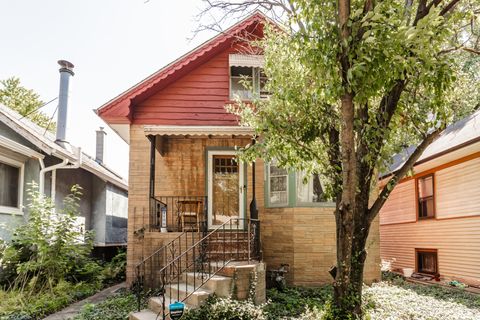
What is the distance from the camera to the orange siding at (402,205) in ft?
47.1

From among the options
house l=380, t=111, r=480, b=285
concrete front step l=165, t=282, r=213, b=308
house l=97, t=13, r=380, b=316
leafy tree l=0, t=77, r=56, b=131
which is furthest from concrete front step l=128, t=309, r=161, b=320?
leafy tree l=0, t=77, r=56, b=131

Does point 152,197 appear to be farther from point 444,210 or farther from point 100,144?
point 100,144

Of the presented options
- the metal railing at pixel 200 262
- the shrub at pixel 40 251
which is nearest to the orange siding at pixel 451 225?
the metal railing at pixel 200 262

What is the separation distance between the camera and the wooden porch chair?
977 centimetres

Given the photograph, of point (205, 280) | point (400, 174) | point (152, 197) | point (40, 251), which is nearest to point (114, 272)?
point (40, 251)

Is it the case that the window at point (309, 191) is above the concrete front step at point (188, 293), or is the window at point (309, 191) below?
above

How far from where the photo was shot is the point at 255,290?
23.3ft

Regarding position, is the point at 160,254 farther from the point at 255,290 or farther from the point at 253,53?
the point at 253,53

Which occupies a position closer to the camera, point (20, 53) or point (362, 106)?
point (362, 106)

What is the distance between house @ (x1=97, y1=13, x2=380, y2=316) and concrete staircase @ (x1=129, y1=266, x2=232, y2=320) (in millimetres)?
1698

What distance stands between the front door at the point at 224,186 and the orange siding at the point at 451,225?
19.7 feet

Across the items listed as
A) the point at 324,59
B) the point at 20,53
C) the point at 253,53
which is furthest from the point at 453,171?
the point at 20,53

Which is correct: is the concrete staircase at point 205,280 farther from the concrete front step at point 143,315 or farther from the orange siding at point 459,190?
the orange siding at point 459,190

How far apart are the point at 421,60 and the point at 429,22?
654 millimetres
